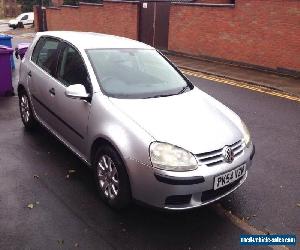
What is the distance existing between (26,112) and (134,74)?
7.96 feet

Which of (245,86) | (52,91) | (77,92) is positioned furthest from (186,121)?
(245,86)

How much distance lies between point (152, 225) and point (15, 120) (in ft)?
13.5

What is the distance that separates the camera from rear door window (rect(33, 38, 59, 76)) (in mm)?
5146

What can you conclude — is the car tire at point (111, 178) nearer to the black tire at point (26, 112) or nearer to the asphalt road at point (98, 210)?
the asphalt road at point (98, 210)

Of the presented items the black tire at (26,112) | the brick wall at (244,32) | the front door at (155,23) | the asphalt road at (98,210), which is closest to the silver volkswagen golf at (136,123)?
the asphalt road at (98,210)

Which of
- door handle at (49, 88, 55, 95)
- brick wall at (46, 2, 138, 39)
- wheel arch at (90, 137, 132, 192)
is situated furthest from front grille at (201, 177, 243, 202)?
brick wall at (46, 2, 138, 39)

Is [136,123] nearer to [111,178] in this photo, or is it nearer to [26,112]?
[111,178]

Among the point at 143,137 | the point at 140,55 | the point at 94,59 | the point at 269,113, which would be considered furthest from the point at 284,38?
the point at 143,137

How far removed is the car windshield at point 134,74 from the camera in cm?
435

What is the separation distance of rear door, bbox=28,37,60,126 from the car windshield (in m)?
0.84

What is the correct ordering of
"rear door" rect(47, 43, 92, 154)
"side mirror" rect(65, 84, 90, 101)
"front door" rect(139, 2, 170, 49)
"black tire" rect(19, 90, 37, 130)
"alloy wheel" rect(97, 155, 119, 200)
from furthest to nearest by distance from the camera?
"front door" rect(139, 2, 170, 49), "black tire" rect(19, 90, 37, 130), "rear door" rect(47, 43, 92, 154), "side mirror" rect(65, 84, 90, 101), "alloy wheel" rect(97, 155, 119, 200)

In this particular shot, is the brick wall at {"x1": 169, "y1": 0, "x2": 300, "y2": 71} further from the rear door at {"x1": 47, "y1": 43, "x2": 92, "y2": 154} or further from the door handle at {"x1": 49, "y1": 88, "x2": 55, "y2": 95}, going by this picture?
the door handle at {"x1": 49, "y1": 88, "x2": 55, "y2": 95}

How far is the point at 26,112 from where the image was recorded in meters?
6.15

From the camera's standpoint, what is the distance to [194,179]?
3.38m
